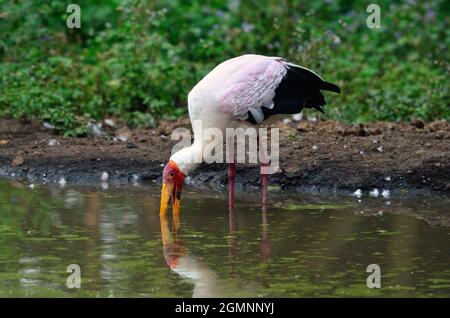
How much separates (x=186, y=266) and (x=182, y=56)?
6.95 metres

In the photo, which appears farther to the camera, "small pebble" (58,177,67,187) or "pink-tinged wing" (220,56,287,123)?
"small pebble" (58,177,67,187)

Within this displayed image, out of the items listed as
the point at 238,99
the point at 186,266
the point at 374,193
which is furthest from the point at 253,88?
the point at 186,266

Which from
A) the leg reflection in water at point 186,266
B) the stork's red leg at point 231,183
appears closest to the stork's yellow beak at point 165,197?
the leg reflection in water at point 186,266

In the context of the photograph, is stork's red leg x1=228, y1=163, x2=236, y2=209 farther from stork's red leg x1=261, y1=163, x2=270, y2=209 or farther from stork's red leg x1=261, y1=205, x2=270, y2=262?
stork's red leg x1=261, y1=205, x2=270, y2=262

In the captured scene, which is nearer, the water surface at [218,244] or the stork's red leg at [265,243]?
the water surface at [218,244]

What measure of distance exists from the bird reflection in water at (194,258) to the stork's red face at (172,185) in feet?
0.21

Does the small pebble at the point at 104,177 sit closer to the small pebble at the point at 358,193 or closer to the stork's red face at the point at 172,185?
the stork's red face at the point at 172,185

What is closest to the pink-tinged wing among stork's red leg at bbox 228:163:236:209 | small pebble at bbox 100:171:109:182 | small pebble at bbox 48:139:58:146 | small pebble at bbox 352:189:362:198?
stork's red leg at bbox 228:163:236:209

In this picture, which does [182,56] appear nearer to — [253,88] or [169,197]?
[253,88]

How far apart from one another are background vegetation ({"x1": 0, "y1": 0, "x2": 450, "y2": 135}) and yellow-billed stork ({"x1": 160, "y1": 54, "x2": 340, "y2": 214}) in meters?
2.57

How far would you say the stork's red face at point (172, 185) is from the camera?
7.55 m

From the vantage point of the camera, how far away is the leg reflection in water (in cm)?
566
